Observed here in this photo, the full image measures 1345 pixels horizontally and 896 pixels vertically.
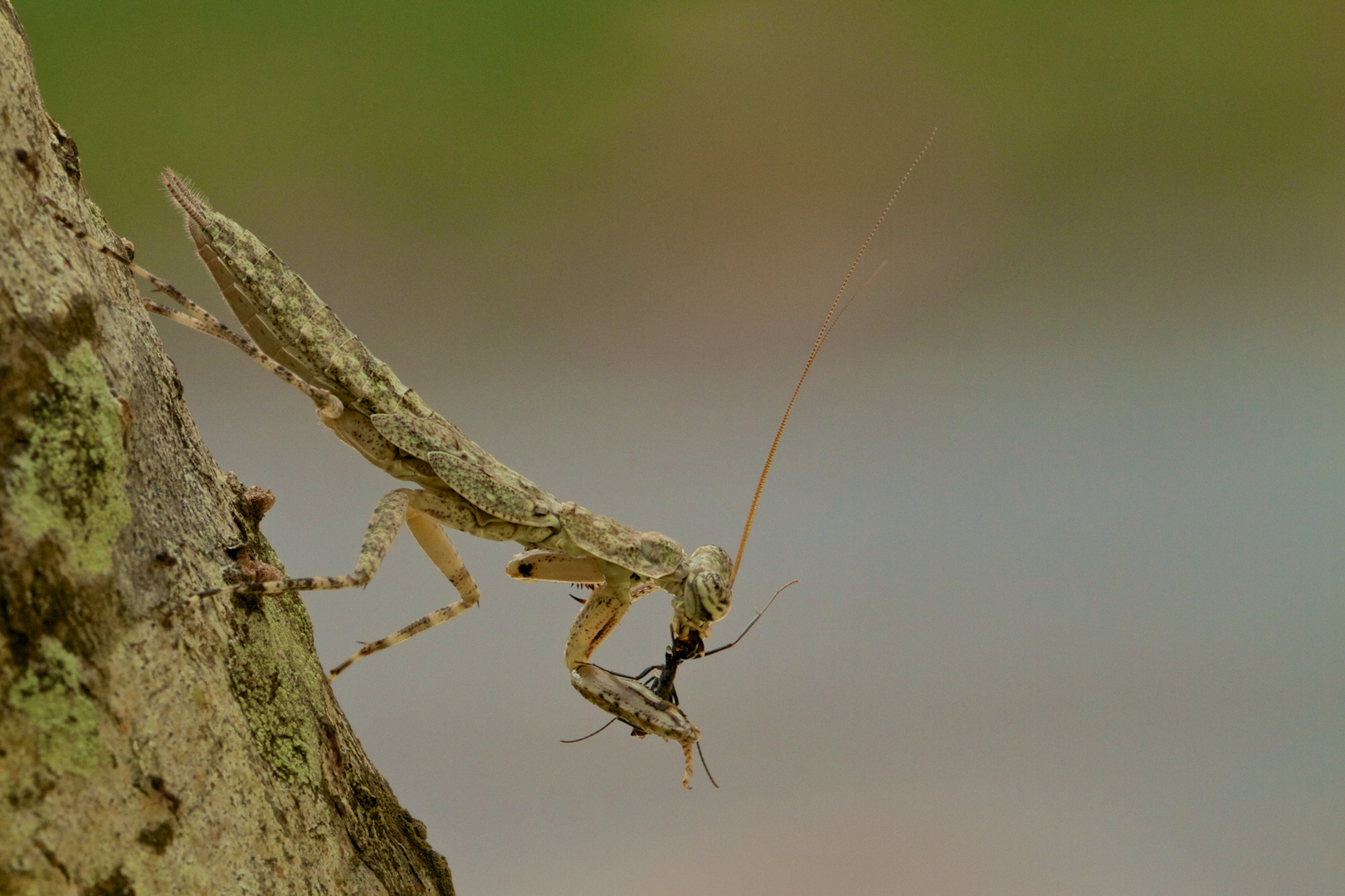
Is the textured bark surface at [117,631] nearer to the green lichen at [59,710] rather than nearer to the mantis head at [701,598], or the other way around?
the green lichen at [59,710]

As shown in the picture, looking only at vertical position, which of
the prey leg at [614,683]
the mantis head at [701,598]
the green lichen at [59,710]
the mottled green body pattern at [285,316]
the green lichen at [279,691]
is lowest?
the green lichen at [59,710]

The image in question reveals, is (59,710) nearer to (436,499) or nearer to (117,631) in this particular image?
(117,631)

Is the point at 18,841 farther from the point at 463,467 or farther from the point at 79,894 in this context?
the point at 463,467

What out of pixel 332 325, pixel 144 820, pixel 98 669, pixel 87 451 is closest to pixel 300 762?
pixel 144 820

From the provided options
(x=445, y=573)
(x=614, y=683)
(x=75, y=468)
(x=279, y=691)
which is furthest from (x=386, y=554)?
(x=75, y=468)

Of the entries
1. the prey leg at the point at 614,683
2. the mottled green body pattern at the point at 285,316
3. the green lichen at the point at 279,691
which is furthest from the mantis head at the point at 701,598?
the green lichen at the point at 279,691

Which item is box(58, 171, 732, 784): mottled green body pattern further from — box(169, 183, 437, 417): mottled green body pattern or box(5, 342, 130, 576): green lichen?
box(5, 342, 130, 576): green lichen
